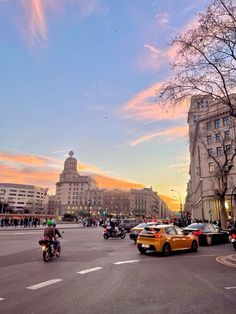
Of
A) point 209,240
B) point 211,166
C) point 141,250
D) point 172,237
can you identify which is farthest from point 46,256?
point 211,166

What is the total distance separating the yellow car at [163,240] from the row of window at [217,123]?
5085 centimetres

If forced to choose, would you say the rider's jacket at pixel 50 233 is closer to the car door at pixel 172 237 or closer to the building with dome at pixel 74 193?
the car door at pixel 172 237

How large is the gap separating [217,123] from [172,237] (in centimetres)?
5437

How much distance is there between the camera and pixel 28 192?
197m

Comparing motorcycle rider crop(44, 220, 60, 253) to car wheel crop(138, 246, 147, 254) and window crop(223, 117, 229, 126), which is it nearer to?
car wheel crop(138, 246, 147, 254)

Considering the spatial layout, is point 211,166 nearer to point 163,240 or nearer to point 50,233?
point 163,240

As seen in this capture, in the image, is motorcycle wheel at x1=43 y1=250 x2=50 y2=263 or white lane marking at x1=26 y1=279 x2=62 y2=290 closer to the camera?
white lane marking at x1=26 y1=279 x2=62 y2=290

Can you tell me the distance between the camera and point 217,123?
64.9 meters

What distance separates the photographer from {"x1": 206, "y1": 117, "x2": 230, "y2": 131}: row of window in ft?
205

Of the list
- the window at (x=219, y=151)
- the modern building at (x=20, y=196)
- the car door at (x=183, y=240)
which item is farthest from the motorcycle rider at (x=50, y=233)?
→ the modern building at (x=20, y=196)

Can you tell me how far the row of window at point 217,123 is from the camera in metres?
62.5

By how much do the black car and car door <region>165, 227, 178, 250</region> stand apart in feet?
17.0

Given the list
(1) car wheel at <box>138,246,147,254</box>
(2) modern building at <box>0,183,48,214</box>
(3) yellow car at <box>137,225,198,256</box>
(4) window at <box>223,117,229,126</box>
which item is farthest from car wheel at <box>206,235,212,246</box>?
(2) modern building at <box>0,183,48,214</box>

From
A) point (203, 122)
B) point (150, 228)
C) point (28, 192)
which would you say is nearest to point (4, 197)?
point (28, 192)
